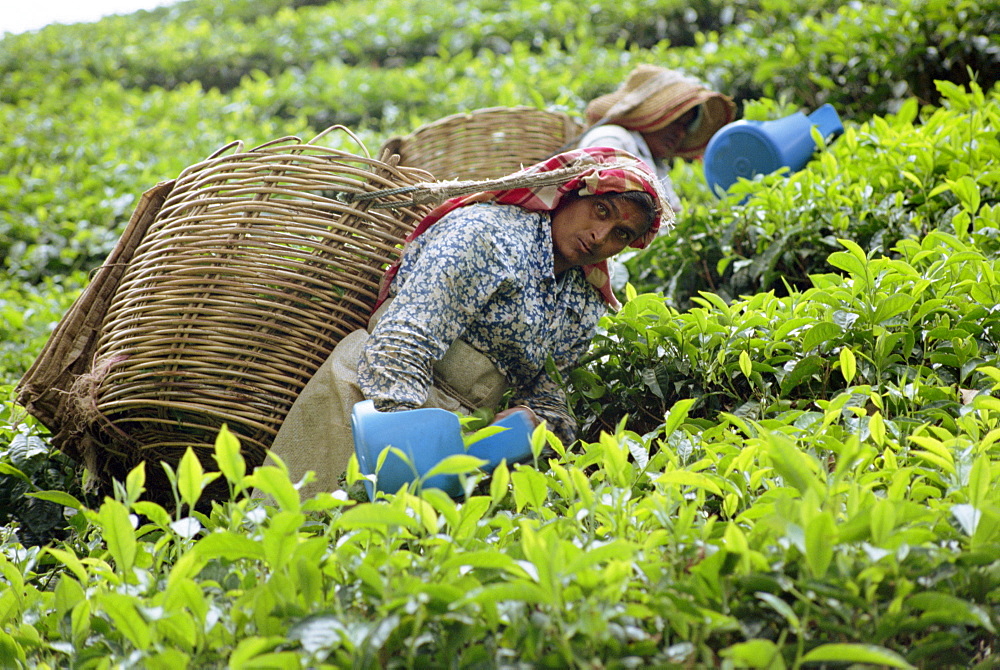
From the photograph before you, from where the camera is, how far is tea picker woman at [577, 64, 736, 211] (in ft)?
12.5

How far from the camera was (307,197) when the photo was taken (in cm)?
219

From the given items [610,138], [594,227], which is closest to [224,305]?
[594,227]

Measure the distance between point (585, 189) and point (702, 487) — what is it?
0.92 m

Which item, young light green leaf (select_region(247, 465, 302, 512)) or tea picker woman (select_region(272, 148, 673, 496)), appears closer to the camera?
young light green leaf (select_region(247, 465, 302, 512))

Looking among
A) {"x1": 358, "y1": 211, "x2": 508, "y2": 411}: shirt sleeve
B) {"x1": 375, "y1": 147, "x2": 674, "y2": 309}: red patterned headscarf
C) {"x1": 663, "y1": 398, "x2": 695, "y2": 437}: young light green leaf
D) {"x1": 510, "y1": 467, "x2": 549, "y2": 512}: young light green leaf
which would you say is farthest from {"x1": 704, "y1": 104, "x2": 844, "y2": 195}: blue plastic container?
{"x1": 510, "y1": 467, "x2": 549, "y2": 512}: young light green leaf

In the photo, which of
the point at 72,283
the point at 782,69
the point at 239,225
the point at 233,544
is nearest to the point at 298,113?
the point at 72,283

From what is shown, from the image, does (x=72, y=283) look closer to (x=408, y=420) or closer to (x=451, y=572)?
(x=408, y=420)

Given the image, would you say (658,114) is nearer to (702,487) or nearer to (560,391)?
(560,391)

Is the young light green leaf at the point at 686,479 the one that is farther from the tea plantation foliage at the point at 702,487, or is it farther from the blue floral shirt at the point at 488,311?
the blue floral shirt at the point at 488,311

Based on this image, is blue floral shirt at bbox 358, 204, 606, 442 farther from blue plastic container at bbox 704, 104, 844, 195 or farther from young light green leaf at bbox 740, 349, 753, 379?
blue plastic container at bbox 704, 104, 844, 195

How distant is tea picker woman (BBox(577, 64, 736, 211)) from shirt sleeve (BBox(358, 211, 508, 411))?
1.80m

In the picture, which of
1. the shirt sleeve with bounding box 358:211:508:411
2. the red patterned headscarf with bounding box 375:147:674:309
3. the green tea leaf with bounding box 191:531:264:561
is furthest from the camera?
the red patterned headscarf with bounding box 375:147:674:309

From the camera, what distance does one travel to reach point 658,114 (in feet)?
12.5

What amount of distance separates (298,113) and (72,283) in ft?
7.92
